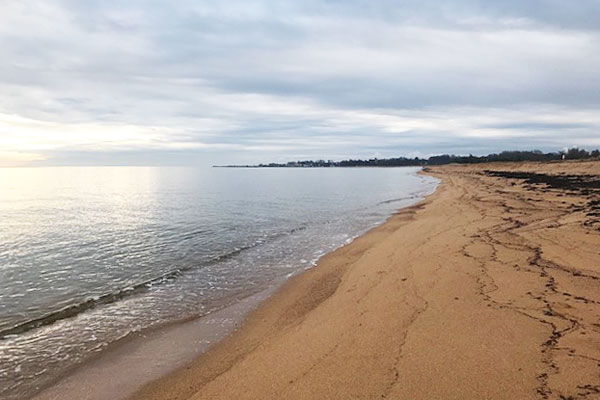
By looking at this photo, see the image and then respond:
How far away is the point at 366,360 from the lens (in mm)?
5043

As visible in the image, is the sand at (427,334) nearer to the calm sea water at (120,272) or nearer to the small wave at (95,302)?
the calm sea water at (120,272)

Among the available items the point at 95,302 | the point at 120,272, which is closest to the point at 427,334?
the point at 95,302

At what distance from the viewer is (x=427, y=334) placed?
560cm

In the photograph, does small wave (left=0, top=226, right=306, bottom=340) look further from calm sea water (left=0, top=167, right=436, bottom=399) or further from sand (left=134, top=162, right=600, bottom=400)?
sand (left=134, top=162, right=600, bottom=400)

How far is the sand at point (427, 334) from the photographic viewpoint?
14.3 ft

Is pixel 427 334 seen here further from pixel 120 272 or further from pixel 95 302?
pixel 120 272

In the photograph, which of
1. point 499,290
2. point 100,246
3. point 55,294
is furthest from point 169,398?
point 100,246

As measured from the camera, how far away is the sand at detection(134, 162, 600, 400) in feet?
14.3

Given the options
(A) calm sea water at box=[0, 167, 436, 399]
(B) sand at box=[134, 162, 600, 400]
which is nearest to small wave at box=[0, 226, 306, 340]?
(A) calm sea water at box=[0, 167, 436, 399]

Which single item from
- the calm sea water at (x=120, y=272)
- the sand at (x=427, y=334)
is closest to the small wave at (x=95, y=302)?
the calm sea water at (x=120, y=272)

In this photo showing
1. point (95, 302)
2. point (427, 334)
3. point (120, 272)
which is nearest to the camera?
point (427, 334)

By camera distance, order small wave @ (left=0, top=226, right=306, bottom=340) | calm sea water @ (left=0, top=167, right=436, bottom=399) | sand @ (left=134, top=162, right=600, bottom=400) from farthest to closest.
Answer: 1. small wave @ (left=0, top=226, right=306, bottom=340)
2. calm sea water @ (left=0, top=167, right=436, bottom=399)
3. sand @ (left=134, top=162, right=600, bottom=400)

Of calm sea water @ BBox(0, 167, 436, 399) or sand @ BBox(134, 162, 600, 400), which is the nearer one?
sand @ BBox(134, 162, 600, 400)

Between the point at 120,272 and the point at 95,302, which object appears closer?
the point at 95,302
